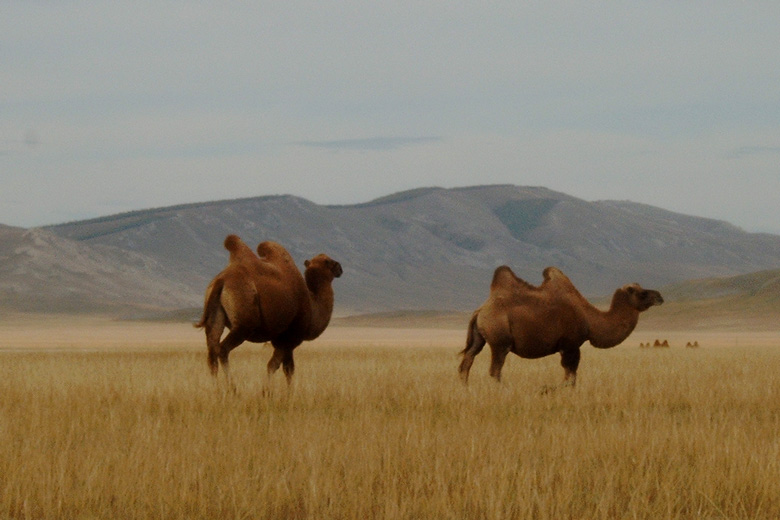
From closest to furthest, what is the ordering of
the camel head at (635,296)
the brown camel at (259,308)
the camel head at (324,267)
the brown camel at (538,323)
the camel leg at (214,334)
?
1. the brown camel at (259,308)
2. the camel leg at (214,334)
3. the brown camel at (538,323)
4. the camel head at (324,267)
5. the camel head at (635,296)

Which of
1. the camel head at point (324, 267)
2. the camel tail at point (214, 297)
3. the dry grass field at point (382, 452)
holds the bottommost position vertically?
the dry grass field at point (382, 452)

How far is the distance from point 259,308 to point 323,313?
3.61 feet

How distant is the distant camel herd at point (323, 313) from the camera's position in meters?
12.3

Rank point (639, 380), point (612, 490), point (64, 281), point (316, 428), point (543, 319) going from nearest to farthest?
point (612, 490) → point (316, 428) → point (543, 319) → point (639, 380) → point (64, 281)

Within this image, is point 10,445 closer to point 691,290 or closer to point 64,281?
point 691,290

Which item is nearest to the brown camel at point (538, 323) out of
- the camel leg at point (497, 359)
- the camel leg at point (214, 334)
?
the camel leg at point (497, 359)

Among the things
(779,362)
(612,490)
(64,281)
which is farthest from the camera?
(64,281)

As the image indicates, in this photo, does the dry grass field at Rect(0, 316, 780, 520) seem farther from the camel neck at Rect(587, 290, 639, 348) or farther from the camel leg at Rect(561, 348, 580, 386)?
the camel neck at Rect(587, 290, 639, 348)

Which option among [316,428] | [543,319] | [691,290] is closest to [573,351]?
[543,319]

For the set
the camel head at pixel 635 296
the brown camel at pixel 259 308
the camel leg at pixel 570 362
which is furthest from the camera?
the camel head at pixel 635 296

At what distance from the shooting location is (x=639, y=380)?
1459 centimetres

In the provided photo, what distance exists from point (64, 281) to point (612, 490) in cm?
15330

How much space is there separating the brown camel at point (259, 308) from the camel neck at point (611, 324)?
3.31 meters

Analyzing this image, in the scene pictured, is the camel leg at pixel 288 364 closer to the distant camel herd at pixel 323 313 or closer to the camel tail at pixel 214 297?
the distant camel herd at pixel 323 313
